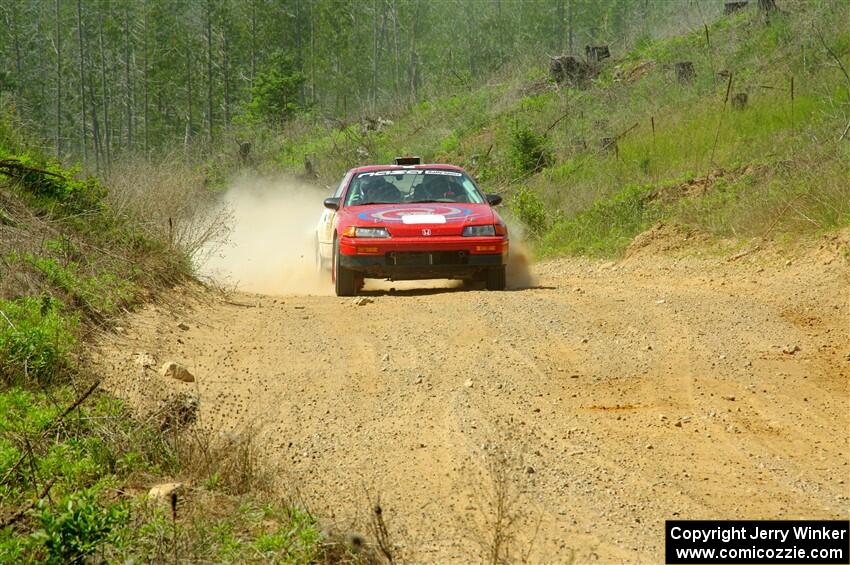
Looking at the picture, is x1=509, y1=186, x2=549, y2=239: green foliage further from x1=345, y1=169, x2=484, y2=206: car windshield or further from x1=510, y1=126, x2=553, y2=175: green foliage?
x1=345, y1=169, x2=484, y2=206: car windshield

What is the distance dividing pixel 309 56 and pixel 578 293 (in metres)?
64.2

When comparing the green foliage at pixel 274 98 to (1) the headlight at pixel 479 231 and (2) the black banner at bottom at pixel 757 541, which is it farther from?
(2) the black banner at bottom at pixel 757 541

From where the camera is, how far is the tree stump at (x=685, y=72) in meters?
25.1

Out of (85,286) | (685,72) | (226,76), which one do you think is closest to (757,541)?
(85,286)

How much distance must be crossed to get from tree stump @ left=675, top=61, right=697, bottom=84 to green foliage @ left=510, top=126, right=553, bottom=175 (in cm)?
343

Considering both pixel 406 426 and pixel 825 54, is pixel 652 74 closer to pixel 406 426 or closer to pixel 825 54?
pixel 825 54

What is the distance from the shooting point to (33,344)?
7156 millimetres

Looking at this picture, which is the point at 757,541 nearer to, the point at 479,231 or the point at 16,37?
the point at 479,231

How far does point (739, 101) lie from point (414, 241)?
34.0 ft

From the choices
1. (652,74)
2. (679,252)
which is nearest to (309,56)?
(652,74)

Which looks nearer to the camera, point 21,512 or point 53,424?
point 21,512

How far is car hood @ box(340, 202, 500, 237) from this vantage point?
12.5m

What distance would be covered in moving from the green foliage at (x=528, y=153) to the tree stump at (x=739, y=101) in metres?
4.98

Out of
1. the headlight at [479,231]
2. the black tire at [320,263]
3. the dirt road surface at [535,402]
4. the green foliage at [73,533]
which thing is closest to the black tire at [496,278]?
the headlight at [479,231]
